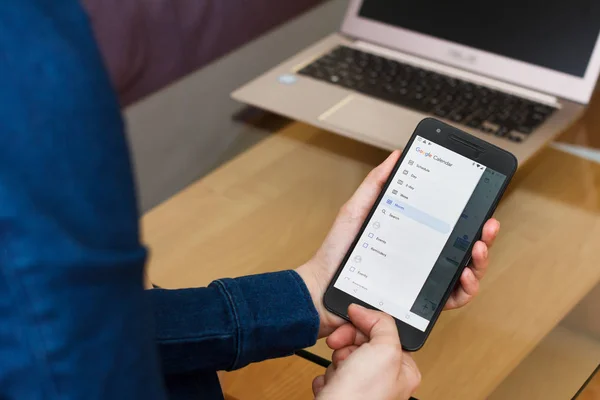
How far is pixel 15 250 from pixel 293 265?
54 cm

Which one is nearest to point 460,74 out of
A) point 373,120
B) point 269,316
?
point 373,120

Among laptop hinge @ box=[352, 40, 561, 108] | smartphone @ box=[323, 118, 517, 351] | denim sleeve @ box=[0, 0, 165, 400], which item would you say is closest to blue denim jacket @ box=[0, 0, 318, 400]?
denim sleeve @ box=[0, 0, 165, 400]

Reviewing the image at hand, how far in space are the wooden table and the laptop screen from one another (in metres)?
0.13

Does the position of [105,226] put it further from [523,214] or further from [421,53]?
[421,53]

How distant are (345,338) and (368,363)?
0.28 feet

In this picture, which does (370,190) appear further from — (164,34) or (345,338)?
(164,34)

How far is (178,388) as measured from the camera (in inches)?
26.6

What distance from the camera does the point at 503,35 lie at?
1.06 m

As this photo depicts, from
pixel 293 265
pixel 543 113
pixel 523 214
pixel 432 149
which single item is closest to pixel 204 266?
pixel 293 265

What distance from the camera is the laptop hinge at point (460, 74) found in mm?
1026

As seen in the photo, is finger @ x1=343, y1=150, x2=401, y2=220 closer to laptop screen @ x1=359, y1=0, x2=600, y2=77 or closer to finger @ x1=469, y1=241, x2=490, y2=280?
finger @ x1=469, y1=241, x2=490, y2=280

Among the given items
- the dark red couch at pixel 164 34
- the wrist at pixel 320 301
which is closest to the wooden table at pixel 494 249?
the wrist at pixel 320 301

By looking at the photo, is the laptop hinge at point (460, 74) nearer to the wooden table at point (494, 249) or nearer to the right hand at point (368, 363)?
the wooden table at point (494, 249)

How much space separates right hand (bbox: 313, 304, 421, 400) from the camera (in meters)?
0.60
